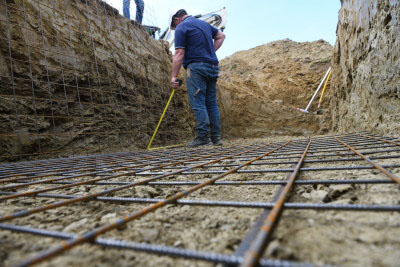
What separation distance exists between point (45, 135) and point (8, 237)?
278 centimetres

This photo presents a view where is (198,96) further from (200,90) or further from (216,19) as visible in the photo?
(216,19)

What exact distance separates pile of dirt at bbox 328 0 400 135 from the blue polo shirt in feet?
6.07

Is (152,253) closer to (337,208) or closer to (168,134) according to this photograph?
(337,208)

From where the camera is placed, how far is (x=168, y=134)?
4602 millimetres

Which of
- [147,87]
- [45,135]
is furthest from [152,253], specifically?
[147,87]

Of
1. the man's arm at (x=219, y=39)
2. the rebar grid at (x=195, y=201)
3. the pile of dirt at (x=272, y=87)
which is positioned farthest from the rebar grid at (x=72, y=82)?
the pile of dirt at (x=272, y=87)

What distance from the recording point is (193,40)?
320 centimetres

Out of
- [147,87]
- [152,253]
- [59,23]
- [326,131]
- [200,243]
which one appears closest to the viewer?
[152,253]

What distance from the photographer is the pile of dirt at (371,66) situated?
6.30 ft

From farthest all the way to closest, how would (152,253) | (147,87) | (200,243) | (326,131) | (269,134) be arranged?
1. (269,134)
2. (326,131)
3. (147,87)
4. (200,243)
5. (152,253)

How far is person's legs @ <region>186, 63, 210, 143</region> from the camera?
312 centimetres

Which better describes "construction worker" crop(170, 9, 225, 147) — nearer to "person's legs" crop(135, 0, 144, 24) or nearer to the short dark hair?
the short dark hair

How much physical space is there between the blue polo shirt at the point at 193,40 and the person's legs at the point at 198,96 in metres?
0.14

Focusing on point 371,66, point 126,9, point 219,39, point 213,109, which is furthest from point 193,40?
point 126,9
